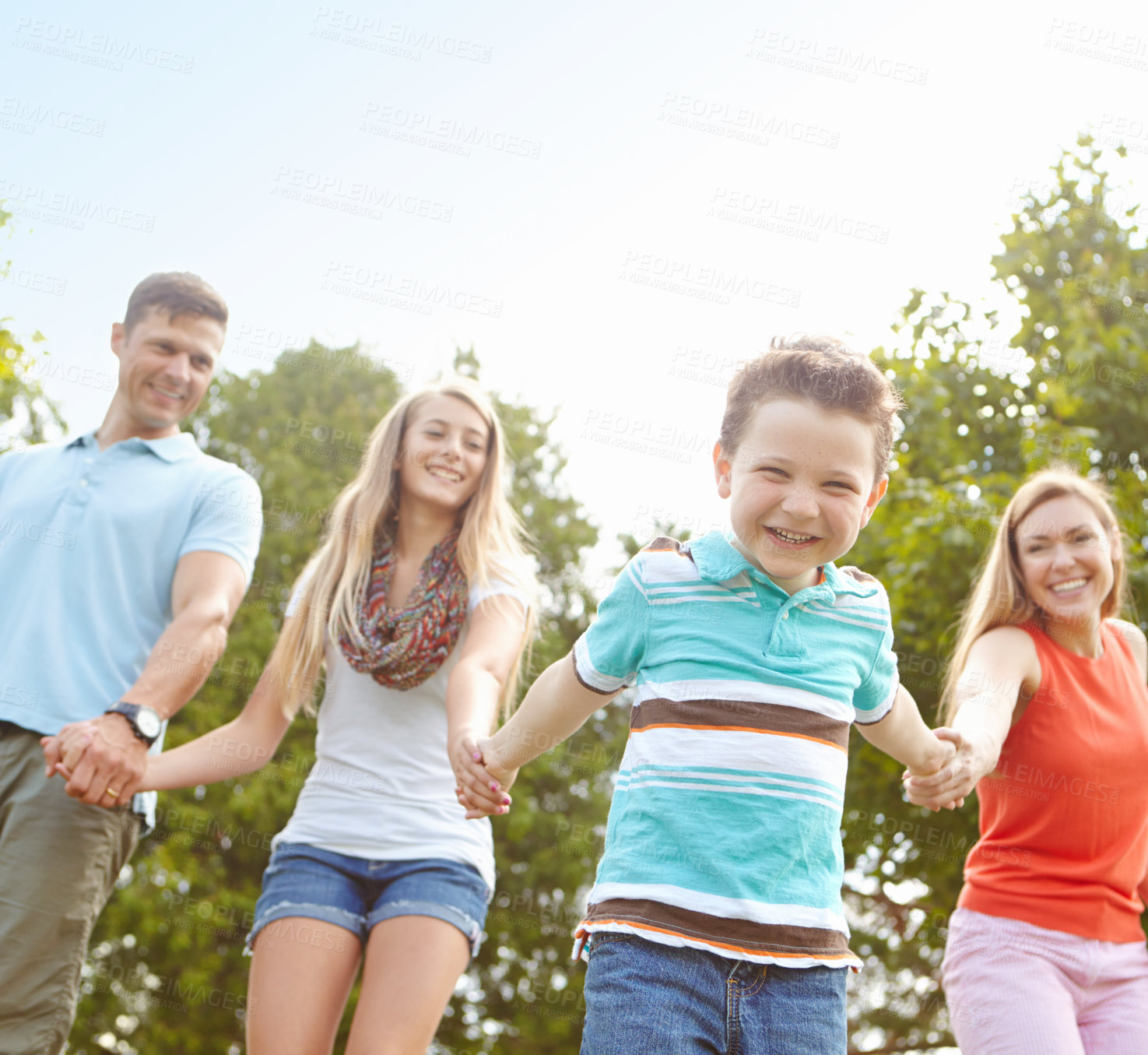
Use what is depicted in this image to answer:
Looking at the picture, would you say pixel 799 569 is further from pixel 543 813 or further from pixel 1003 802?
pixel 543 813

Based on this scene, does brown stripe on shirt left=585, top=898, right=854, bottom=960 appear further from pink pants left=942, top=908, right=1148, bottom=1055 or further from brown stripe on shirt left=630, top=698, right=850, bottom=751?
pink pants left=942, top=908, right=1148, bottom=1055

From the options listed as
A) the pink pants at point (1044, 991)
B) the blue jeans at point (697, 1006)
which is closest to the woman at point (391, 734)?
the blue jeans at point (697, 1006)

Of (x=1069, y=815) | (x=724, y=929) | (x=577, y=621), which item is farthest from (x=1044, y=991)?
(x=577, y=621)

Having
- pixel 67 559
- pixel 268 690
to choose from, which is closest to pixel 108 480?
pixel 67 559

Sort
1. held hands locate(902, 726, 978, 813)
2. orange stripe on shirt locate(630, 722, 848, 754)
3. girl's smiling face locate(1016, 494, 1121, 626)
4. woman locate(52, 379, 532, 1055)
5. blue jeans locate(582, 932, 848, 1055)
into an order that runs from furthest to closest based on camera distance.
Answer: girl's smiling face locate(1016, 494, 1121, 626)
woman locate(52, 379, 532, 1055)
held hands locate(902, 726, 978, 813)
orange stripe on shirt locate(630, 722, 848, 754)
blue jeans locate(582, 932, 848, 1055)

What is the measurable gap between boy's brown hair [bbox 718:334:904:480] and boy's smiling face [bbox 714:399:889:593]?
0.03 metres

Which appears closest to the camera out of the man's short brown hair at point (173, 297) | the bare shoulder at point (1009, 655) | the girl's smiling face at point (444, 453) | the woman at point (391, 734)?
the woman at point (391, 734)

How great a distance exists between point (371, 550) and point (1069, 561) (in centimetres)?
206

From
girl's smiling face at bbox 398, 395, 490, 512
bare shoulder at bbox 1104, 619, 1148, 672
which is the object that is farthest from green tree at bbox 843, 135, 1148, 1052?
girl's smiling face at bbox 398, 395, 490, 512

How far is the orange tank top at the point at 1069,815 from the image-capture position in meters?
2.82

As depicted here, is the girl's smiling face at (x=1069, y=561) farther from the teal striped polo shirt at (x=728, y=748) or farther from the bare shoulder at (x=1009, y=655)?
the teal striped polo shirt at (x=728, y=748)

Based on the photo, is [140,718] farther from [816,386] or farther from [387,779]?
[816,386]

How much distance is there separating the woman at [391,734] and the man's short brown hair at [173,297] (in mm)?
688

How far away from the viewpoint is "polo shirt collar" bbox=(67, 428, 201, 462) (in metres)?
3.35
